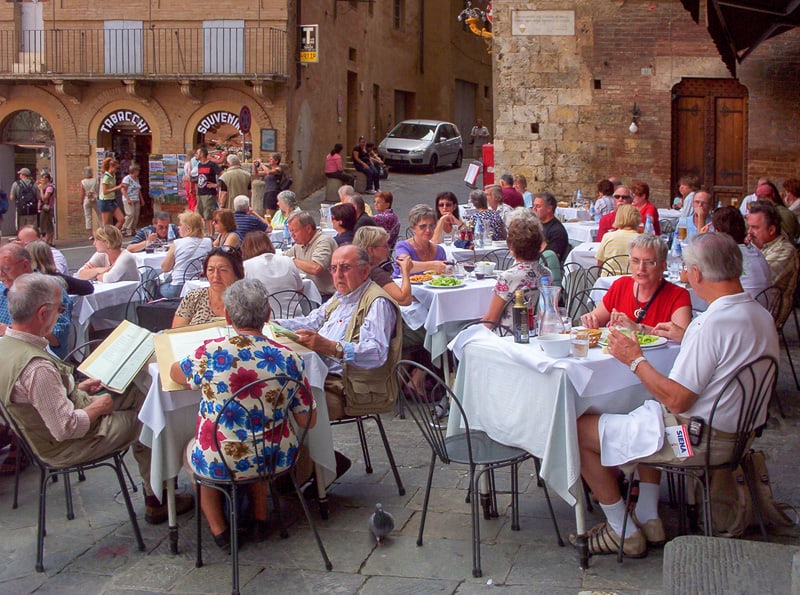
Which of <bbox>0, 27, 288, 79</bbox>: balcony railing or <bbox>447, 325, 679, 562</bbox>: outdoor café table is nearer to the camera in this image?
<bbox>447, 325, 679, 562</bbox>: outdoor café table

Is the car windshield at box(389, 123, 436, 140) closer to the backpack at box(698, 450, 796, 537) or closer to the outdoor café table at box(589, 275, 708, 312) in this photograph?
the outdoor café table at box(589, 275, 708, 312)

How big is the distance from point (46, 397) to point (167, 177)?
66.9 ft

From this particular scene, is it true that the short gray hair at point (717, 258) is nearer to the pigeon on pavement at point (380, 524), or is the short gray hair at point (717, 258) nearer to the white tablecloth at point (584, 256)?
the pigeon on pavement at point (380, 524)

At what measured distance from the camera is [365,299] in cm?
530

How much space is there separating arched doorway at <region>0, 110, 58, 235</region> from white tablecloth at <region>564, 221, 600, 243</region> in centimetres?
1678

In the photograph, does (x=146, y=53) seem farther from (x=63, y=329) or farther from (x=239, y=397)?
(x=239, y=397)

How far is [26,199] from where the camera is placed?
20.5 meters

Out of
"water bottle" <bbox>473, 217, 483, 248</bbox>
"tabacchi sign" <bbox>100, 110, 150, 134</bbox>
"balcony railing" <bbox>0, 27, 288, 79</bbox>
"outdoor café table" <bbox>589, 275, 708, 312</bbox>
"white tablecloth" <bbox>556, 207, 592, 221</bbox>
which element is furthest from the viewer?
"tabacchi sign" <bbox>100, 110, 150, 134</bbox>

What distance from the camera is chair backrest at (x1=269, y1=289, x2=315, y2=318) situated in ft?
23.9

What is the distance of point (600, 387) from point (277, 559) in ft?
5.23

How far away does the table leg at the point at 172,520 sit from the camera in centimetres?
466

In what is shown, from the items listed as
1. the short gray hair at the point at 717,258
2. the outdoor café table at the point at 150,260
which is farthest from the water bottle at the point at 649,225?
the short gray hair at the point at 717,258

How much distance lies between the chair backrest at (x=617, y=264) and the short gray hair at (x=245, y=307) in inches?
162

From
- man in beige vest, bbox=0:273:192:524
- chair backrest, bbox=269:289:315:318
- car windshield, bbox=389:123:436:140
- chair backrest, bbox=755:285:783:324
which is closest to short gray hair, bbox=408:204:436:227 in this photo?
chair backrest, bbox=269:289:315:318
